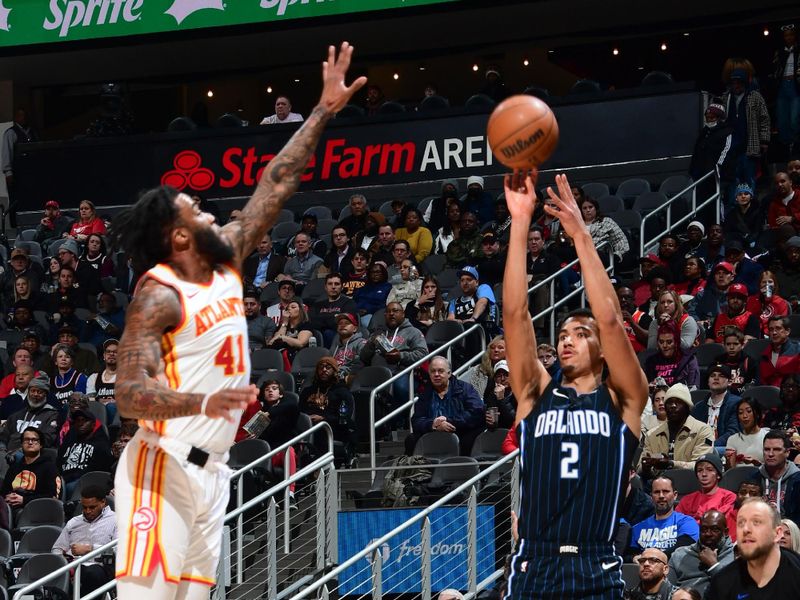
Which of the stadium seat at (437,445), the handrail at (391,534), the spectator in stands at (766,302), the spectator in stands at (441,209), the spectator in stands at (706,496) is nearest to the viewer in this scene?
the handrail at (391,534)

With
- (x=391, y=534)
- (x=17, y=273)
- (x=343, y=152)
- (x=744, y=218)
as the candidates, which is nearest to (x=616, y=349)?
(x=391, y=534)

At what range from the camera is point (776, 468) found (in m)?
10.7

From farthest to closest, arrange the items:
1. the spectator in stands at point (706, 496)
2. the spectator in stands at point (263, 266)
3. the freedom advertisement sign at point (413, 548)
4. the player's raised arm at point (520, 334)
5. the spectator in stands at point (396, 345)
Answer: the spectator in stands at point (263, 266)
the spectator in stands at point (396, 345)
the freedom advertisement sign at point (413, 548)
the spectator in stands at point (706, 496)
the player's raised arm at point (520, 334)

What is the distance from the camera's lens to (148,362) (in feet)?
15.9

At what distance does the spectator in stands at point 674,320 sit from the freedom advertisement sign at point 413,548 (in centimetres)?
325

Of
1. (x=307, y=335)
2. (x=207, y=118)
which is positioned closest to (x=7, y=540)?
(x=307, y=335)

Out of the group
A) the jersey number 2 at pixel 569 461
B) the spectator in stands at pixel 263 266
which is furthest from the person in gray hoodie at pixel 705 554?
the spectator in stands at pixel 263 266

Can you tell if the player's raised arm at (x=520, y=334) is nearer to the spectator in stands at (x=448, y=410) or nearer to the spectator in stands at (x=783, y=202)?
the spectator in stands at (x=448, y=410)

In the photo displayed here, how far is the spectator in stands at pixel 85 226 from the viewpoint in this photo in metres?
19.8

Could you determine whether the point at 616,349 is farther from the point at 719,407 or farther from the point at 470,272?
the point at 470,272

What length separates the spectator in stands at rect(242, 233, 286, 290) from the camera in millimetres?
18172

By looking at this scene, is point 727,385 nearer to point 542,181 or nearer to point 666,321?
point 666,321

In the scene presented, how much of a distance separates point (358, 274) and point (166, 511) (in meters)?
12.2

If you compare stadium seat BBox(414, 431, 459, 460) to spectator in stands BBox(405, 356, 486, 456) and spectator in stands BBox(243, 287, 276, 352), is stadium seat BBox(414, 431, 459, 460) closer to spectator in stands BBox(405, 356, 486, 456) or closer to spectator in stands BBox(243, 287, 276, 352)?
spectator in stands BBox(405, 356, 486, 456)
